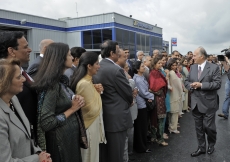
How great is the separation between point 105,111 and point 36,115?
112cm

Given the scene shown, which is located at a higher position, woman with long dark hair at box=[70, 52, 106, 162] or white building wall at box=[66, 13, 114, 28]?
white building wall at box=[66, 13, 114, 28]

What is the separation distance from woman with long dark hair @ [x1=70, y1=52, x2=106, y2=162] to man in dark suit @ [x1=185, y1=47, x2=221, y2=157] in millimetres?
1988

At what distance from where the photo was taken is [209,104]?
378cm

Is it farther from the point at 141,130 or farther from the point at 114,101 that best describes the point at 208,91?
the point at 114,101

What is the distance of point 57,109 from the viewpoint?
2.08 m

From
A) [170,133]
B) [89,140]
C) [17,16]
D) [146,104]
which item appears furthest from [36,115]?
[17,16]

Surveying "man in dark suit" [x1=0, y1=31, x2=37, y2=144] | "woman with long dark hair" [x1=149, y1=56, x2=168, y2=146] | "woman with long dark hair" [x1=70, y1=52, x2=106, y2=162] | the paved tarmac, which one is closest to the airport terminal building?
"woman with long dark hair" [x1=149, y1=56, x2=168, y2=146]

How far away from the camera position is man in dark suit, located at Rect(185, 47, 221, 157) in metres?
3.77

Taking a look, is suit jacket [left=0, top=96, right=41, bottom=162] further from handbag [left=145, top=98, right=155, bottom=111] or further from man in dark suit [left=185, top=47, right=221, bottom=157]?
man in dark suit [left=185, top=47, right=221, bottom=157]

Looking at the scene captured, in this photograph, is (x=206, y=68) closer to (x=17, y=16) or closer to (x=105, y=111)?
(x=105, y=111)

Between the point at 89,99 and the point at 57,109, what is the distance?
2.00 feet

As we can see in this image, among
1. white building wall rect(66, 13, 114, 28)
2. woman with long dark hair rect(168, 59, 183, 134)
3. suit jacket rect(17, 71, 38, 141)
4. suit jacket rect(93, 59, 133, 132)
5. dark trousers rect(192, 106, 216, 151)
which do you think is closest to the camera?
suit jacket rect(17, 71, 38, 141)

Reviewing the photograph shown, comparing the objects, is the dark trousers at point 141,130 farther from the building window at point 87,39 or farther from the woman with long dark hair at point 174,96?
the building window at point 87,39

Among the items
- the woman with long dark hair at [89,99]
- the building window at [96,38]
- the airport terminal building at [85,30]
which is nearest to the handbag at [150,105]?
the woman with long dark hair at [89,99]
